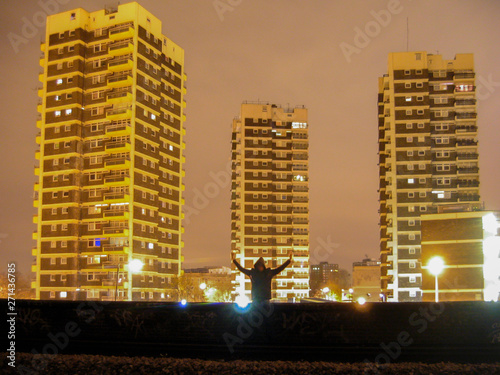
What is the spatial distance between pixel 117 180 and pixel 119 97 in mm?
12207

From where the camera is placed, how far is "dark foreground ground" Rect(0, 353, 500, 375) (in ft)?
52.9

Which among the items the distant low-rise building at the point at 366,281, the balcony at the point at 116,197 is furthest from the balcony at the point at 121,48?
the distant low-rise building at the point at 366,281

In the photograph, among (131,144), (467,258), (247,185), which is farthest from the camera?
(247,185)

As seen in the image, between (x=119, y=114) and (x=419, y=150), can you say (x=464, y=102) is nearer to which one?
(x=419, y=150)

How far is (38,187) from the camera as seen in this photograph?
9200 cm

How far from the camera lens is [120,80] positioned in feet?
293

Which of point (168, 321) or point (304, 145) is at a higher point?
point (304, 145)

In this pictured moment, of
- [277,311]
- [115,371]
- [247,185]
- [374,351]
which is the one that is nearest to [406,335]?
[374,351]

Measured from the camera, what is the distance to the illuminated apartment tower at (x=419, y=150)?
103m

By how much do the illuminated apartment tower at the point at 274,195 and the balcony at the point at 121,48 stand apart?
164ft

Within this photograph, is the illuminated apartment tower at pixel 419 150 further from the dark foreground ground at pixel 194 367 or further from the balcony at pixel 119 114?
the dark foreground ground at pixel 194 367

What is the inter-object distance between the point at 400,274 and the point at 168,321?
88.3m

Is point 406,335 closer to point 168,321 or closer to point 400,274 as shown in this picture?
point 168,321

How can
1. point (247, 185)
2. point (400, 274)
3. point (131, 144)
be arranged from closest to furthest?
1. point (131, 144)
2. point (400, 274)
3. point (247, 185)
